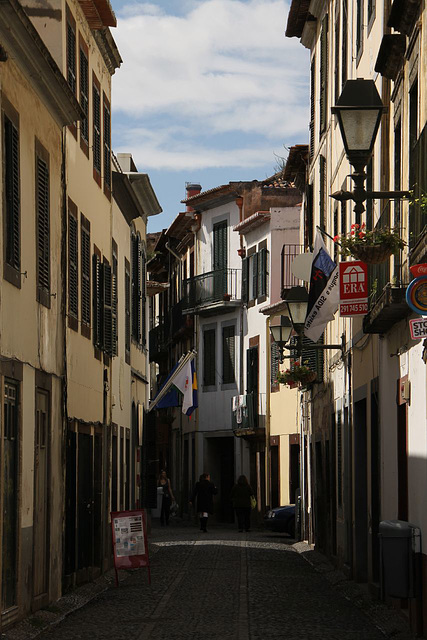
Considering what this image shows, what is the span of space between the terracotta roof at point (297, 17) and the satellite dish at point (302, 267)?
5521 millimetres

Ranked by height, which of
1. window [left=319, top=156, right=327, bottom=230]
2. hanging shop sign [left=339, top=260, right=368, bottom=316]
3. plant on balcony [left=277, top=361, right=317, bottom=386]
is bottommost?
plant on balcony [left=277, top=361, right=317, bottom=386]

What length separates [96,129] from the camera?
77.0 ft

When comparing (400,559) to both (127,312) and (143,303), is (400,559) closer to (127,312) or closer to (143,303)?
(127,312)

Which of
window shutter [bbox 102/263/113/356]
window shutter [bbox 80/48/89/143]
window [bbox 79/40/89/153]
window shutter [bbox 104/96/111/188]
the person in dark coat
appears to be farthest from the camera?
the person in dark coat

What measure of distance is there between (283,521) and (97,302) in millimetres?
14157

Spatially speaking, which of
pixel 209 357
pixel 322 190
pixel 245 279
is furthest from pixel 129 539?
pixel 209 357

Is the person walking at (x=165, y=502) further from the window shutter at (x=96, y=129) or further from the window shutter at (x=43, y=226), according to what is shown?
the window shutter at (x=43, y=226)

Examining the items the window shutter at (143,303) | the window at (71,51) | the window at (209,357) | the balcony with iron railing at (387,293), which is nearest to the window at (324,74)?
the window at (71,51)

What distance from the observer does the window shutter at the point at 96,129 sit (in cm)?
2319

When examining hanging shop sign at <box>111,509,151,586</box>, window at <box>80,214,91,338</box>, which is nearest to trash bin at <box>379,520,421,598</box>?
hanging shop sign at <box>111,509,151,586</box>

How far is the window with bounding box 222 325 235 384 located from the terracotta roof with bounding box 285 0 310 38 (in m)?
19.1

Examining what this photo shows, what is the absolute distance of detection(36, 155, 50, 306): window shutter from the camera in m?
16.2

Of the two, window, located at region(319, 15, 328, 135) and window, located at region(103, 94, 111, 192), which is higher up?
window, located at region(319, 15, 328, 135)

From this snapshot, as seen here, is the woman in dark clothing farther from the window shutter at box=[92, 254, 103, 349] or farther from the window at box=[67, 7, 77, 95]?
the window at box=[67, 7, 77, 95]
